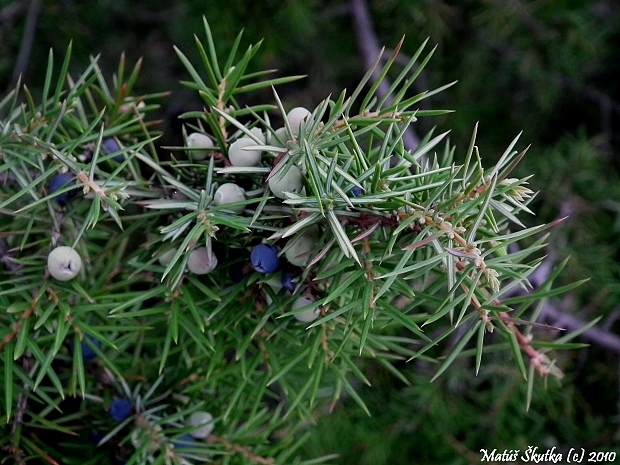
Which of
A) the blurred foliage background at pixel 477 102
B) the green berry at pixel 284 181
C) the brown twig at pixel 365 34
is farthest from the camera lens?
the brown twig at pixel 365 34

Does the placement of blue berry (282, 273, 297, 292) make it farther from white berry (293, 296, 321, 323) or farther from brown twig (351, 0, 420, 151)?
brown twig (351, 0, 420, 151)

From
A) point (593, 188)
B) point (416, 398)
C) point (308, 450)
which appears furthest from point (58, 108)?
point (593, 188)

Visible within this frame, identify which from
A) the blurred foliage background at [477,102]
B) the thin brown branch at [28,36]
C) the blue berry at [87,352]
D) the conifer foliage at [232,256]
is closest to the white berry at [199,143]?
the conifer foliage at [232,256]

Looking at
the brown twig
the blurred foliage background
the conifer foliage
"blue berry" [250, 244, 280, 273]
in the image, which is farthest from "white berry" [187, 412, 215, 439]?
the brown twig

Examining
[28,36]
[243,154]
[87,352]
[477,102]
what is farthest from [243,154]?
[477,102]

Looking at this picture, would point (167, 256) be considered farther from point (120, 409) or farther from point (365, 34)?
point (365, 34)

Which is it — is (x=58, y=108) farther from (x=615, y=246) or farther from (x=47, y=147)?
(x=615, y=246)

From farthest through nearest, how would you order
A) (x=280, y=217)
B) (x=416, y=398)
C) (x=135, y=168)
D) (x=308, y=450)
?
(x=416, y=398)
(x=308, y=450)
(x=135, y=168)
(x=280, y=217)

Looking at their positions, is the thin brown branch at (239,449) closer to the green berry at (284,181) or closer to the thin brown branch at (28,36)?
the green berry at (284,181)
